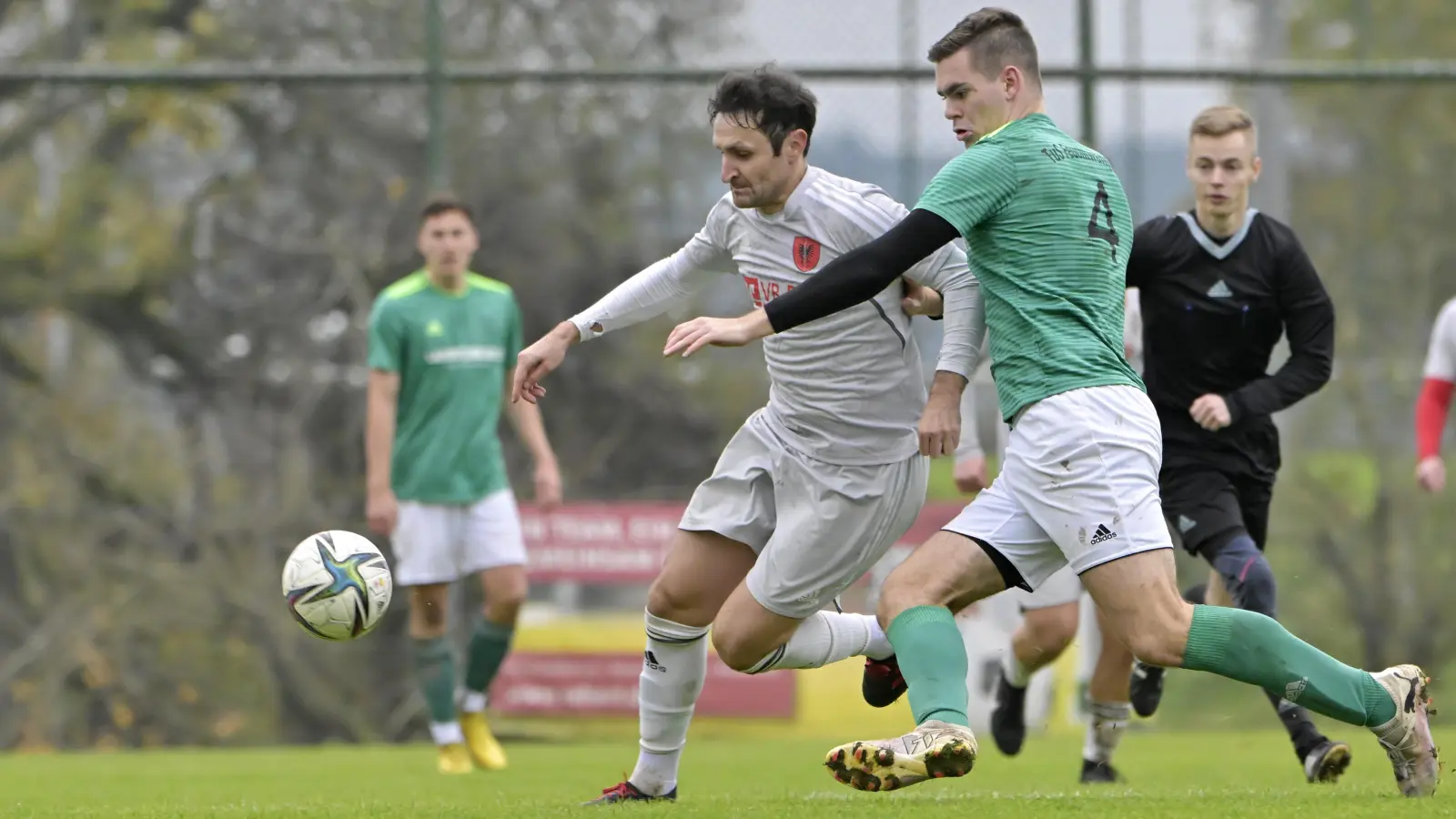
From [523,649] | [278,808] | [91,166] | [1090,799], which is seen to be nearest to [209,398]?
[91,166]

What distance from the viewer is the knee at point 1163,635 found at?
445 cm

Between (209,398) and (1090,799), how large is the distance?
6558mm

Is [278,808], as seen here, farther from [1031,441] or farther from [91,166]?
[91,166]

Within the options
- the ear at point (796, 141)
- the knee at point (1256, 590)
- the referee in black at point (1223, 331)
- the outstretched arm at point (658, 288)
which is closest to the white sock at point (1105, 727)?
the referee in black at point (1223, 331)

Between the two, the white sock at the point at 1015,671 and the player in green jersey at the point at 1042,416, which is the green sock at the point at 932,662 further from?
the white sock at the point at 1015,671

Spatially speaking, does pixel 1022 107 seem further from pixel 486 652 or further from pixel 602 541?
pixel 602 541

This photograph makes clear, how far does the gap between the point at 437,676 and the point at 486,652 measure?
9.7 inches

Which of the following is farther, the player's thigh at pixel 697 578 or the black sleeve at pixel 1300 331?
the black sleeve at pixel 1300 331

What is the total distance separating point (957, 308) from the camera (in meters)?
5.00

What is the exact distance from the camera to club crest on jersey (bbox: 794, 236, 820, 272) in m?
5.31

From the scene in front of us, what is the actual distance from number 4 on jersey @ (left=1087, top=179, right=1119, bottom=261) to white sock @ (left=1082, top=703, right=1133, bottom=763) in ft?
8.62

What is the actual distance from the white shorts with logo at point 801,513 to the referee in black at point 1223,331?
1263 mm

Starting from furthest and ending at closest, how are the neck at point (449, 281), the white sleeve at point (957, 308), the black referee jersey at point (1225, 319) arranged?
1. the neck at point (449, 281)
2. the black referee jersey at point (1225, 319)
3. the white sleeve at point (957, 308)

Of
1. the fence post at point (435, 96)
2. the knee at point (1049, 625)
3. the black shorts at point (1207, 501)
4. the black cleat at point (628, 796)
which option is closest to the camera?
the black cleat at point (628, 796)
